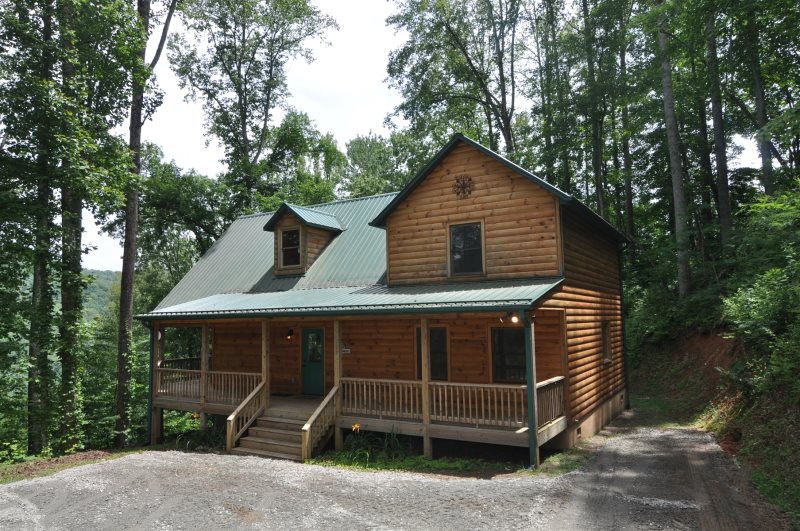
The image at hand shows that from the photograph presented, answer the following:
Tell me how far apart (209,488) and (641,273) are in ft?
78.1

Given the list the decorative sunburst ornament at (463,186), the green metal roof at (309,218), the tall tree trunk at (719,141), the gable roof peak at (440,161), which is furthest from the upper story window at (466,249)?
the tall tree trunk at (719,141)

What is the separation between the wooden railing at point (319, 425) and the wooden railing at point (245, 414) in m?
2.01

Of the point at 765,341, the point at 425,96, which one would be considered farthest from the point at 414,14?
the point at 765,341

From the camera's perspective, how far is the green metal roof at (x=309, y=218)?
16203mm

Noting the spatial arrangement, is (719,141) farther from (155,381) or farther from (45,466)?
(45,466)

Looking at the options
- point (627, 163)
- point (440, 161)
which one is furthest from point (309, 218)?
point (627, 163)

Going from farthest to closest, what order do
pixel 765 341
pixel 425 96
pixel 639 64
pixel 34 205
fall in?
pixel 425 96 → pixel 639 64 → pixel 34 205 → pixel 765 341

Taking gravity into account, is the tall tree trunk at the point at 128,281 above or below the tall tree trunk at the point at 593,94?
below

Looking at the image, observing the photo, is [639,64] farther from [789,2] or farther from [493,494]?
[493,494]

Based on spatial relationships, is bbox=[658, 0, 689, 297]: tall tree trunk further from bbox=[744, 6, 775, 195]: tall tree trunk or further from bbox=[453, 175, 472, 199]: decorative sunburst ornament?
bbox=[453, 175, 472, 199]: decorative sunburst ornament

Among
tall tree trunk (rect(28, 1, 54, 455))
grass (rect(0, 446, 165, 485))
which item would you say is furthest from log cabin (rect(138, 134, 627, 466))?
tall tree trunk (rect(28, 1, 54, 455))

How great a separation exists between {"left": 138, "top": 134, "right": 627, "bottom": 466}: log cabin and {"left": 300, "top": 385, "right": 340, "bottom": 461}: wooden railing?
0.04 metres

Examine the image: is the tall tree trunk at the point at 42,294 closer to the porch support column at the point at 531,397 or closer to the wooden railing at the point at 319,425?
the wooden railing at the point at 319,425

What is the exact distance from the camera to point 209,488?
9.00 m
